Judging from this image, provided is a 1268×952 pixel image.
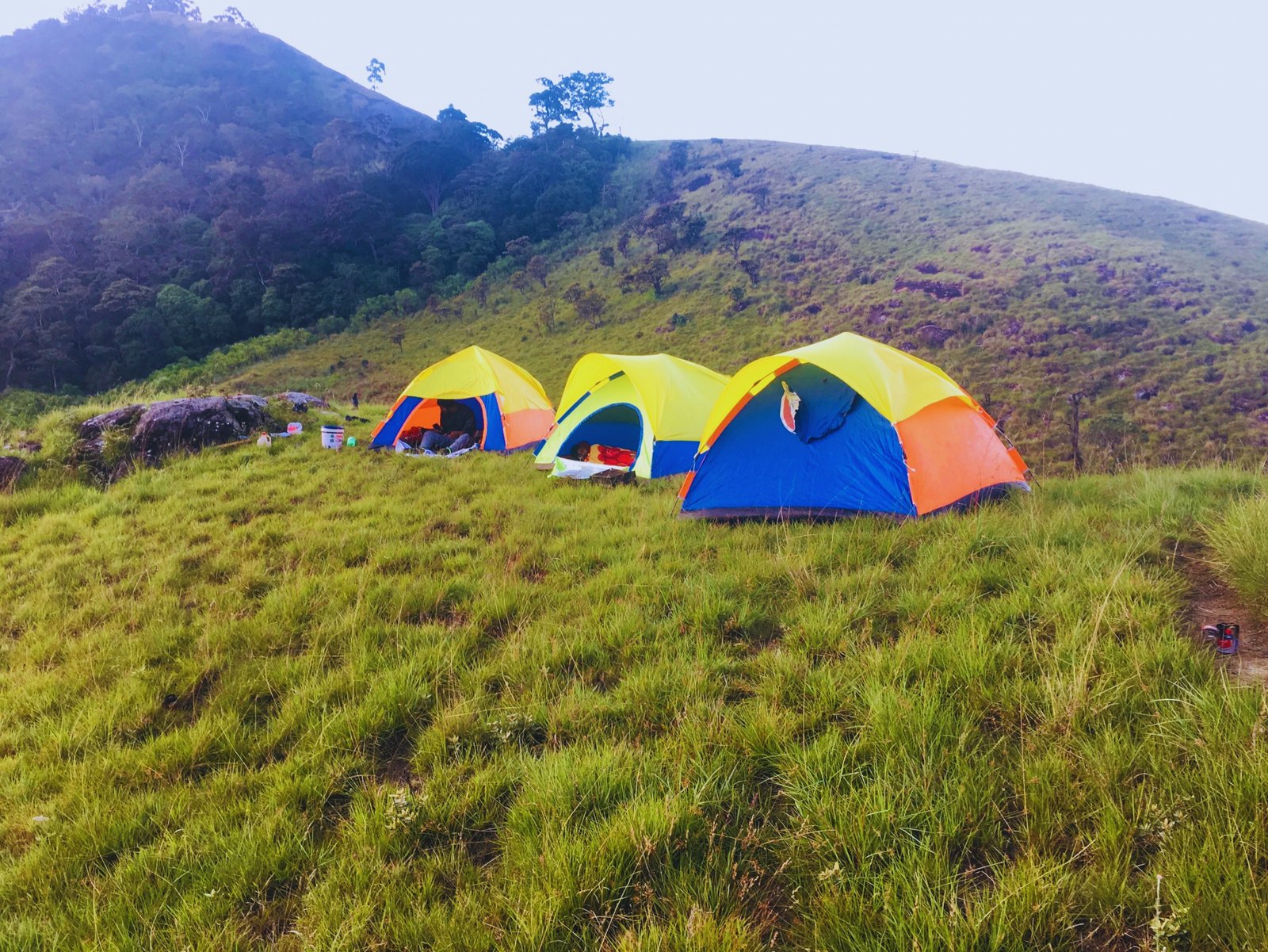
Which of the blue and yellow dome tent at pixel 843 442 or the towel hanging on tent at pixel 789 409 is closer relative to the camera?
the blue and yellow dome tent at pixel 843 442

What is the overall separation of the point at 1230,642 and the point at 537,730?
3299 mm

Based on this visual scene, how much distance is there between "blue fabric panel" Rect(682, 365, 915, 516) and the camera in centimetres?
521

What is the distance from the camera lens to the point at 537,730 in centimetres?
258

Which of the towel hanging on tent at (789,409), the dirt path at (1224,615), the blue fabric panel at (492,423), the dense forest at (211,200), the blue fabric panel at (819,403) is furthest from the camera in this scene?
the dense forest at (211,200)

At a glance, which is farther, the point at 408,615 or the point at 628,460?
the point at 628,460

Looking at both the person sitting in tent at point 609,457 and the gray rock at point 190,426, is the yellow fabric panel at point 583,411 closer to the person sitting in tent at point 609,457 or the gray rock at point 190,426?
the person sitting in tent at point 609,457

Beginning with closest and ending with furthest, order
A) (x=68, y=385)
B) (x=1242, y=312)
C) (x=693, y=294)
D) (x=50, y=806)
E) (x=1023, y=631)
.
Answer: (x=50, y=806), (x=1023, y=631), (x=1242, y=312), (x=693, y=294), (x=68, y=385)

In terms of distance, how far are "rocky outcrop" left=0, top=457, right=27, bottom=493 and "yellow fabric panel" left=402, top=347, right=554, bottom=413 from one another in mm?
5107

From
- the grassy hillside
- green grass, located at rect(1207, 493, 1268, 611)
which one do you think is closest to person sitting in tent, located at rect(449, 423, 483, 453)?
green grass, located at rect(1207, 493, 1268, 611)

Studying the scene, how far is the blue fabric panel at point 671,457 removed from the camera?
7.86m

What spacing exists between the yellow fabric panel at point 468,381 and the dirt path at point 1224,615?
9170 mm

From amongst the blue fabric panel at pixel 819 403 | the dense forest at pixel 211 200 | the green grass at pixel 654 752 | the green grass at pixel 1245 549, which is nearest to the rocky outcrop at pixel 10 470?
the green grass at pixel 654 752

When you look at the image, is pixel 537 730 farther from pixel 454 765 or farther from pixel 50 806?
pixel 50 806

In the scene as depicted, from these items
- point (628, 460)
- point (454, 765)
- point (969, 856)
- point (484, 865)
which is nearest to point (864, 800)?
point (969, 856)
